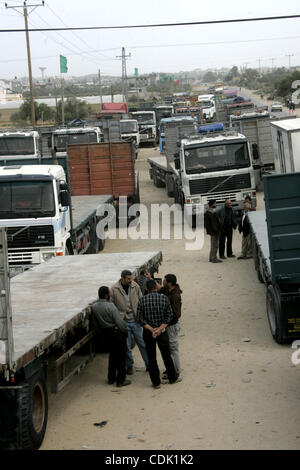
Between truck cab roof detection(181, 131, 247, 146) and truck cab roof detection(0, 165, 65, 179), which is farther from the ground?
truck cab roof detection(181, 131, 247, 146)

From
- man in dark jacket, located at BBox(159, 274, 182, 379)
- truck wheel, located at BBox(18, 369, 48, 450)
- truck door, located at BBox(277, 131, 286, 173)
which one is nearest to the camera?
truck wheel, located at BBox(18, 369, 48, 450)

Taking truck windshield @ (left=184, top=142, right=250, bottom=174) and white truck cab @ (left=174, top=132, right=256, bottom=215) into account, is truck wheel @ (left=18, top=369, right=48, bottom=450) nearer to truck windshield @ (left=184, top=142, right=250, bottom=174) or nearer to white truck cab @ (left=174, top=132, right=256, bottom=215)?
white truck cab @ (left=174, top=132, right=256, bottom=215)

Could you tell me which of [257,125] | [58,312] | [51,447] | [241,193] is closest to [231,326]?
[58,312]

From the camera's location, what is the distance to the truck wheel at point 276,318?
470 inches

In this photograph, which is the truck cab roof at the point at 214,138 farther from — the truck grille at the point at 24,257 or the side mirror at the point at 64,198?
the truck grille at the point at 24,257

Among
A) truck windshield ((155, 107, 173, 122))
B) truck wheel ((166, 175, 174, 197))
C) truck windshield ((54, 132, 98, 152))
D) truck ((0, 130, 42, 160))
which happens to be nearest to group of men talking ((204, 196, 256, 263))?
truck ((0, 130, 42, 160))

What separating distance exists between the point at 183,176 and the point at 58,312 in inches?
633

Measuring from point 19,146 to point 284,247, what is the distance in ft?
66.5

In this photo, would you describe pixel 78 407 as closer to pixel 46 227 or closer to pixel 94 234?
pixel 46 227

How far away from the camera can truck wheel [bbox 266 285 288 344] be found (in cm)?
1195

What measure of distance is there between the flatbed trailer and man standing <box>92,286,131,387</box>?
265 cm

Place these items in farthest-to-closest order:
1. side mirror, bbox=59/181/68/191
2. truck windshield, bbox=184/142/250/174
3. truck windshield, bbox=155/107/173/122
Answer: truck windshield, bbox=155/107/173/122, truck windshield, bbox=184/142/250/174, side mirror, bbox=59/181/68/191

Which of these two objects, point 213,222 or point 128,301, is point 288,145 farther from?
point 213,222

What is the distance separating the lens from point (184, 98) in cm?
10706
